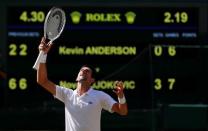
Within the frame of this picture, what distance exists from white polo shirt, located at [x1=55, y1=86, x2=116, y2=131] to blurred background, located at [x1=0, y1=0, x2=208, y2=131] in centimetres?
584

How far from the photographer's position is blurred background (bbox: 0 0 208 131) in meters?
12.9

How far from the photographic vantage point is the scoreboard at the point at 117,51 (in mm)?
12914

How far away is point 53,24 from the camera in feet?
23.7

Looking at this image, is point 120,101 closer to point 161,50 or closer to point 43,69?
point 43,69

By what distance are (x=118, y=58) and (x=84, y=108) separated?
20.1 feet

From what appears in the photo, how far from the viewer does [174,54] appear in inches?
521

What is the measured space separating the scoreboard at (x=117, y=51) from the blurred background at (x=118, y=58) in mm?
17

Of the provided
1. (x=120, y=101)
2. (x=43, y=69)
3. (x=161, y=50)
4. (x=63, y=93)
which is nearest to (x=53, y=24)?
(x=43, y=69)

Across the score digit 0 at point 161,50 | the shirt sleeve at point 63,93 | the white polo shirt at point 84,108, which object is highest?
the score digit 0 at point 161,50

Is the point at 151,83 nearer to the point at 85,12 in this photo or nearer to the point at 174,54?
the point at 174,54

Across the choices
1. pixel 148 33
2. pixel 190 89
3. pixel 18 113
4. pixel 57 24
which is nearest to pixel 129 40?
pixel 148 33

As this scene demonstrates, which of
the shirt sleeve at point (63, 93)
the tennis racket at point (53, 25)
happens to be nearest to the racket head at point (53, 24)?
the tennis racket at point (53, 25)

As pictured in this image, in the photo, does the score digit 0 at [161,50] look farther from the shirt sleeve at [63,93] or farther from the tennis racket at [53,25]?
the shirt sleeve at [63,93]

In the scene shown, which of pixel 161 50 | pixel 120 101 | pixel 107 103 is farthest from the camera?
pixel 161 50
